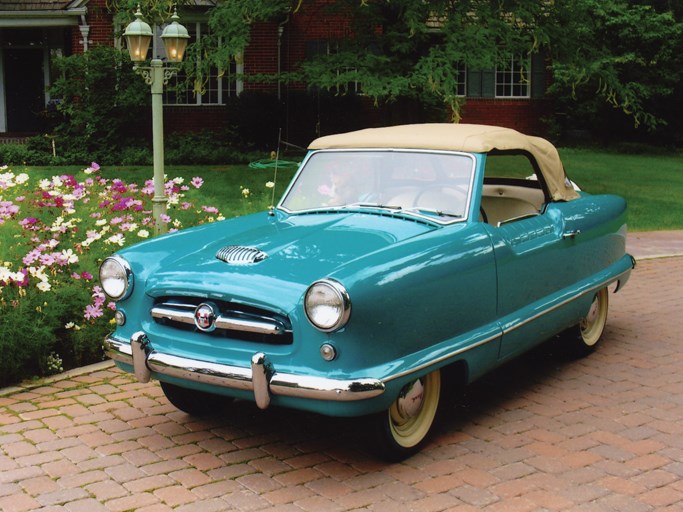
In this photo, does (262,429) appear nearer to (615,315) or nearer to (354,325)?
(354,325)

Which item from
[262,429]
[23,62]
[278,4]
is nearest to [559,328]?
[262,429]

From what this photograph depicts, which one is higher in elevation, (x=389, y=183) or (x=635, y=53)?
(x=635, y=53)

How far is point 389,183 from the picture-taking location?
5367mm

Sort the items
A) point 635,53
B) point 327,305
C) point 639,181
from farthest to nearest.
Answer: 1. point 635,53
2. point 639,181
3. point 327,305

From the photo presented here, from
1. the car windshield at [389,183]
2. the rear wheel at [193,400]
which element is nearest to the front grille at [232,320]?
the rear wheel at [193,400]

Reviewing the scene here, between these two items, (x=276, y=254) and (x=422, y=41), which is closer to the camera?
(x=276, y=254)

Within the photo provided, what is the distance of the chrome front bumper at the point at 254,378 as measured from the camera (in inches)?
155

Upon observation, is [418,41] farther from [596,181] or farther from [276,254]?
[276,254]

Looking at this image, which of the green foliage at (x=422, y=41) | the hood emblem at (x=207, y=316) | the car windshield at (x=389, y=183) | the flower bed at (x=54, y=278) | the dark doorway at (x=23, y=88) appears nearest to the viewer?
the hood emblem at (x=207, y=316)

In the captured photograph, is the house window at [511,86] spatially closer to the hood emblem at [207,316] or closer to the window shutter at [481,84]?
the window shutter at [481,84]

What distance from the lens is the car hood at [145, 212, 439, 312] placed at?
4.17 metres

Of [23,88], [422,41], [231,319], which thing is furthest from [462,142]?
[23,88]

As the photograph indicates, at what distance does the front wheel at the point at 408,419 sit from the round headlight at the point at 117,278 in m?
1.50

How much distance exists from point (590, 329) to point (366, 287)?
10.4 feet
